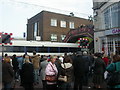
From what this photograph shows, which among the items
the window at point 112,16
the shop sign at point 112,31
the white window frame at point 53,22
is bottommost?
the shop sign at point 112,31

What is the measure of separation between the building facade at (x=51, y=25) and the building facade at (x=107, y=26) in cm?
1728

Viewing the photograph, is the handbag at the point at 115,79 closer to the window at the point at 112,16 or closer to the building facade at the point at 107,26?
the building facade at the point at 107,26

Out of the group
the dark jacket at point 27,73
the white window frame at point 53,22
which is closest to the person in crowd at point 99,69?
the dark jacket at point 27,73

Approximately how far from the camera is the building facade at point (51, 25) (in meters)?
36.1

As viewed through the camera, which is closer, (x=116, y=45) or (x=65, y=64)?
(x=65, y=64)

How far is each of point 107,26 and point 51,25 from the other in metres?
20.2

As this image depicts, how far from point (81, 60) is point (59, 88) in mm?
2218

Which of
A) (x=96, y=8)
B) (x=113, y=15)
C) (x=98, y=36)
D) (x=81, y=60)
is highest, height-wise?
(x=96, y=8)

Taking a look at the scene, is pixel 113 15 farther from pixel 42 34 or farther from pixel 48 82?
pixel 42 34

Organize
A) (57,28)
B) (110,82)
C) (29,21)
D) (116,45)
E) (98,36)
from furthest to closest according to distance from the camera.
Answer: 1. (29,21)
2. (57,28)
3. (98,36)
4. (116,45)
5. (110,82)

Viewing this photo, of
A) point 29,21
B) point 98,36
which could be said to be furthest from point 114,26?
point 29,21

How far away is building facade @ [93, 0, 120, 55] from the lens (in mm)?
17312

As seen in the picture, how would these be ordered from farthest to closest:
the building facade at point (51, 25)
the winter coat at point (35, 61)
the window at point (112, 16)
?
the building facade at point (51, 25) < the window at point (112, 16) < the winter coat at point (35, 61)

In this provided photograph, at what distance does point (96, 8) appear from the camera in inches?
805
